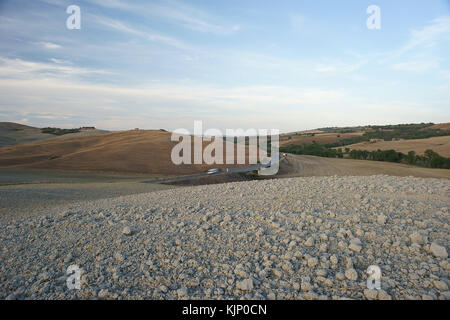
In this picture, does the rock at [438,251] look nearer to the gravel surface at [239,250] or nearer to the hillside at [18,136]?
the gravel surface at [239,250]

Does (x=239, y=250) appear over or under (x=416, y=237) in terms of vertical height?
under

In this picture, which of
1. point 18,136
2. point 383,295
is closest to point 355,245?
point 383,295

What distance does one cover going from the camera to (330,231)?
482 cm

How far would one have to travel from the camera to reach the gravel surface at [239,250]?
347 cm

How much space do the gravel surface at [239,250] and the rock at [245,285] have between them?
0.01 m

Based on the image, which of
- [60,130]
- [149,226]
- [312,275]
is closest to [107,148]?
[149,226]

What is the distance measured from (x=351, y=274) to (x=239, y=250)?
5.37 feet

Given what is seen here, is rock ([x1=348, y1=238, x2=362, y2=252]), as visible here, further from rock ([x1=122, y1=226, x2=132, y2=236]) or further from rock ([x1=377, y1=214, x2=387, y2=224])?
rock ([x1=122, y1=226, x2=132, y2=236])

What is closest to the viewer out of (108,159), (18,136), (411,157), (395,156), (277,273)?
(277,273)

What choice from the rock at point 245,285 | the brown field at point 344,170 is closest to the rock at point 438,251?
the rock at point 245,285

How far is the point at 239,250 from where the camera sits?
14.4ft

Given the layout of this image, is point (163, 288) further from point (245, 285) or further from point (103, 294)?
point (245, 285)

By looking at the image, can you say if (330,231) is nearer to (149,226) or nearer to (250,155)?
(149,226)

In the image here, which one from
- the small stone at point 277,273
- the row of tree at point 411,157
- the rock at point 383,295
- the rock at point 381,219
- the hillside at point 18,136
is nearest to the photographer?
the rock at point 383,295
